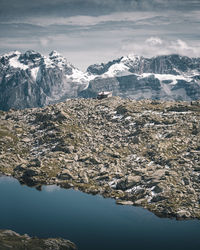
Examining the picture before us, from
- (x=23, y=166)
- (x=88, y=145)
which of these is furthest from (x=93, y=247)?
(x=88, y=145)

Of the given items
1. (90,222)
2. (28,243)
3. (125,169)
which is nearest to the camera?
(28,243)

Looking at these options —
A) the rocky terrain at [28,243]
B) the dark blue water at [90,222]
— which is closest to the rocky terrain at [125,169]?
the dark blue water at [90,222]

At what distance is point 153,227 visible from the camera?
Answer: 11844cm

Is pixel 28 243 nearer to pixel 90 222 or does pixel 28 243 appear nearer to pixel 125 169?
pixel 90 222

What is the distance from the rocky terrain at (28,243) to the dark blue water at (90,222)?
5196mm

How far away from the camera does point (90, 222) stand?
121188 mm

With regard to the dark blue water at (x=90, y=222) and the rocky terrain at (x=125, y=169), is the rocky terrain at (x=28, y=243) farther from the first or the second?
the rocky terrain at (x=125, y=169)

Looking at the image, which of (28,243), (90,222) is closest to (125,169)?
(90,222)

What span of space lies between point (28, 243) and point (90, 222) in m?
30.0

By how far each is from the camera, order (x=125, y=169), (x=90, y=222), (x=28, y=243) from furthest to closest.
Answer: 1. (x=125, y=169)
2. (x=90, y=222)
3. (x=28, y=243)

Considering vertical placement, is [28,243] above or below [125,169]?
above

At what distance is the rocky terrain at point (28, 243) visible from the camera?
9138 cm

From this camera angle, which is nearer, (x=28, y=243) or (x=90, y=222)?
(x=28, y=243)

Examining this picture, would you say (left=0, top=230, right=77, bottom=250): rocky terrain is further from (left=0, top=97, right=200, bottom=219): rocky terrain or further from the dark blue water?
(left=0, top=97, right=200, bottom=219): rocky terrain
